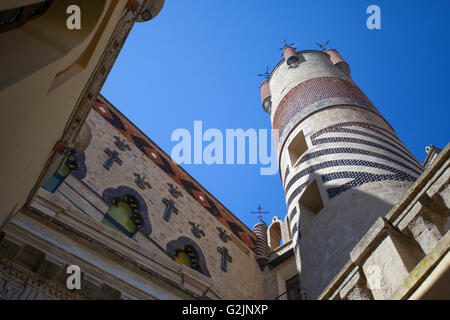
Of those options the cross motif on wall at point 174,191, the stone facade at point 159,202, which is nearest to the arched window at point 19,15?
the stone facade at point 159,202

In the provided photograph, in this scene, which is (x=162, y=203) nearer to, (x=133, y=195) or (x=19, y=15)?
(x=133, y=195)

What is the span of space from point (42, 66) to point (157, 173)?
26.2 ft

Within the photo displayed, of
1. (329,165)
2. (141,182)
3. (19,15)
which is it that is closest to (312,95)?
(329,165)

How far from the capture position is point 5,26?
3385 mm

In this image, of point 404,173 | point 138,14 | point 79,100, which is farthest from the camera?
point 404,173

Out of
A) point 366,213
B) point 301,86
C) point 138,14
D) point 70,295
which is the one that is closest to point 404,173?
point 366,213

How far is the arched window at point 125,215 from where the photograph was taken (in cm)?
873

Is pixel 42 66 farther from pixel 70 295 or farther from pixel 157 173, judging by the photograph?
pixel 157 173

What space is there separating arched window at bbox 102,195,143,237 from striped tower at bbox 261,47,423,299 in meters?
3.30

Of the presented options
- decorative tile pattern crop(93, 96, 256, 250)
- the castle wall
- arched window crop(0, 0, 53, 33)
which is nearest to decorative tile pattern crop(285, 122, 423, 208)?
the castle wall

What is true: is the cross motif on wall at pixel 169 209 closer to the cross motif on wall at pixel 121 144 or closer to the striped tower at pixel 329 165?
the cross motif on wall at pixel 121 144

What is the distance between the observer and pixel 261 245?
13.3m

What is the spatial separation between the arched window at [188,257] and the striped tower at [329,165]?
7.37 feet

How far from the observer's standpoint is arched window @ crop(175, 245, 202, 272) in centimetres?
970
